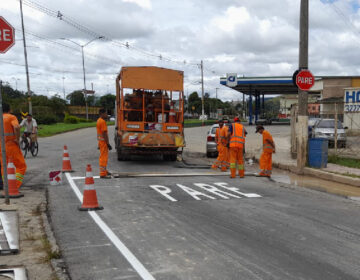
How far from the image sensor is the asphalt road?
4387 mm

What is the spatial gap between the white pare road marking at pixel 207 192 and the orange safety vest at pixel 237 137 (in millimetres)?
1872

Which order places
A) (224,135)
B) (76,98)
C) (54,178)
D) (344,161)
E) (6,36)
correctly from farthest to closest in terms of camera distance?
(76,98) < (344,161) < (224,135) < (54,178) < (6,36)

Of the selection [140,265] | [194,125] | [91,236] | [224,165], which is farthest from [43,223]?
[194,125]

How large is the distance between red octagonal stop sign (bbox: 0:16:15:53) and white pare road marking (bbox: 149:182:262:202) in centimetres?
418

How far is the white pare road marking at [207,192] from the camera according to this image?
8602 mm

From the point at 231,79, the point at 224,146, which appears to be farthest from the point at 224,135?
the point at 231,79

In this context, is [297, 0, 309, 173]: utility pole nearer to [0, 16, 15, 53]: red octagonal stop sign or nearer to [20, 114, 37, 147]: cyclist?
[0, 16, 15, 53]: red octagonal stop sign

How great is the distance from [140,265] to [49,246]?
1.41 metres

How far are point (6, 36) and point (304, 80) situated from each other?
9316 millimetres

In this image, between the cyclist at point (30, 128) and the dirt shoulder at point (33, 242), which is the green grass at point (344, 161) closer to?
the dirt shoulder at point (33, 242)

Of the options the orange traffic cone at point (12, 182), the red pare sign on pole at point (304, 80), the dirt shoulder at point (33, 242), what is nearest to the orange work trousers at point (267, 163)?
the red pare sign on pole at point (304, 80)

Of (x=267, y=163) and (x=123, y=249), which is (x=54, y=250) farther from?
(x=267, y=163)

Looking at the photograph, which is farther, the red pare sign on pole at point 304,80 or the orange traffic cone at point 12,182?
the red pare sign on pole at point 304,80

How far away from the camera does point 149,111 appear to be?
14.4 meters
